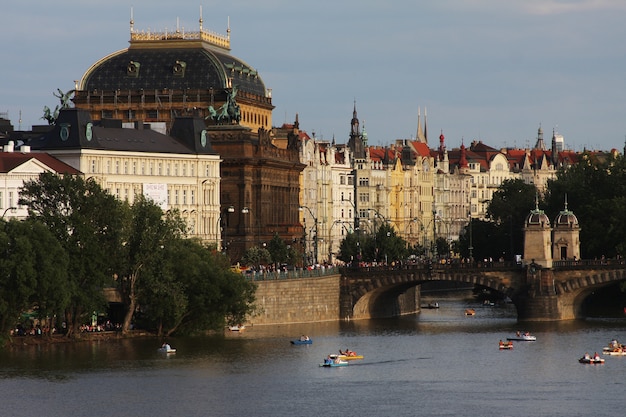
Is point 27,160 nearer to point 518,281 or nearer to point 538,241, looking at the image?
point 518,281

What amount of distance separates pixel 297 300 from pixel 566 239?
86.3 feet

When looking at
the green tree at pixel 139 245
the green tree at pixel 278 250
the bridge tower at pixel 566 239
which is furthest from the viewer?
the green tree at pixel 278 250

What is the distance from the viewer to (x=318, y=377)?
128 meters

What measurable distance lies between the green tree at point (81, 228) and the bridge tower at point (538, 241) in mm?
37370

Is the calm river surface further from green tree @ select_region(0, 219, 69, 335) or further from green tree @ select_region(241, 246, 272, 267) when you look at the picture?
green tree @ select_region(241, 246, 272, 267)

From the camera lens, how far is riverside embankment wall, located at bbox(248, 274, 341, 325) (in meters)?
160

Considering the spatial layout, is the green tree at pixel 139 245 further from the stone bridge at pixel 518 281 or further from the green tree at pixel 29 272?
the stone bridge at pixel 518 281

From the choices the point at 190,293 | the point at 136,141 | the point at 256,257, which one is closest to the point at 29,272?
the point at 190,293

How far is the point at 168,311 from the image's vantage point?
14375 cm

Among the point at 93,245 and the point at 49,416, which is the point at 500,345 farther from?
the point at 49,416

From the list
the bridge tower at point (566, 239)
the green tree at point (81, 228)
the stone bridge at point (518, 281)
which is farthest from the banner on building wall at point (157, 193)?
the green tree at point (81, 228)

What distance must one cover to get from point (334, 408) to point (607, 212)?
84828 mm

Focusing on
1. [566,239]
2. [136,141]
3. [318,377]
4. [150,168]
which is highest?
[136,141]

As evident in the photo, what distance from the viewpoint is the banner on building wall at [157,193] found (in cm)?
17975
